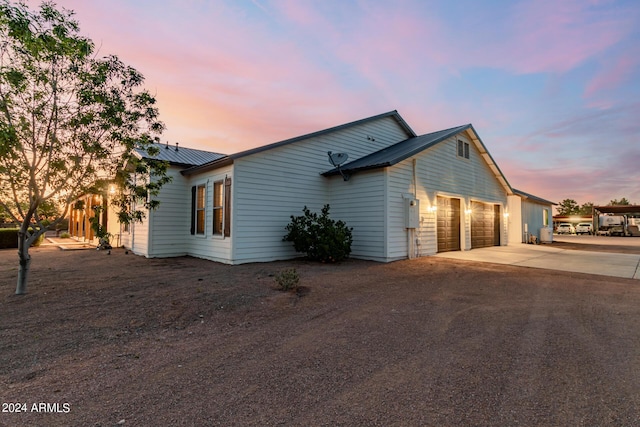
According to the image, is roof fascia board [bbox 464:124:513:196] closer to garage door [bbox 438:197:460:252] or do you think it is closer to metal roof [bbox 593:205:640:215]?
garage door [bbox 438:197:460:252]

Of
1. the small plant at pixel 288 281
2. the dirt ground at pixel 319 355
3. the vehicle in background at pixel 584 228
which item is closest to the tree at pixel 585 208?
the vehicle in background at pixel 584 228

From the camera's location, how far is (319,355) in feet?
10.2

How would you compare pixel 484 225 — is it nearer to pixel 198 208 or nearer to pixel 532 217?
pixel 532 217

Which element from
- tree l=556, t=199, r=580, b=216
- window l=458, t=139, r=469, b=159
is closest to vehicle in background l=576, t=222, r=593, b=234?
window l=458, t=139, r=469, b=159

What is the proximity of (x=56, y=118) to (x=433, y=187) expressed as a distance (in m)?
11.4

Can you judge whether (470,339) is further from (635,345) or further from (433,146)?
(433,146)

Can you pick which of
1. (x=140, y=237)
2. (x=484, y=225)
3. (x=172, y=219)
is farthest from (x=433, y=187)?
(x=140, y=237)

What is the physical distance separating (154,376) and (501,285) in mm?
6642

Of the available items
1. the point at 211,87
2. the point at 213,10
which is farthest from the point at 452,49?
the point at 211,87

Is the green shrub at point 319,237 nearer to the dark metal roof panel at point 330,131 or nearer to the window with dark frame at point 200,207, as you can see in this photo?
the dark metal roof panel at point 330,131

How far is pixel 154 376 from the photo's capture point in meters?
2.68

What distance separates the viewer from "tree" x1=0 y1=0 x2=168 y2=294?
494 centimetres

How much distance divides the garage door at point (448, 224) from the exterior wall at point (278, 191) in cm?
397

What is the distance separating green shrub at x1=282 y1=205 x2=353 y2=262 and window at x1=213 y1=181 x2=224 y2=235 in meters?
2.16
